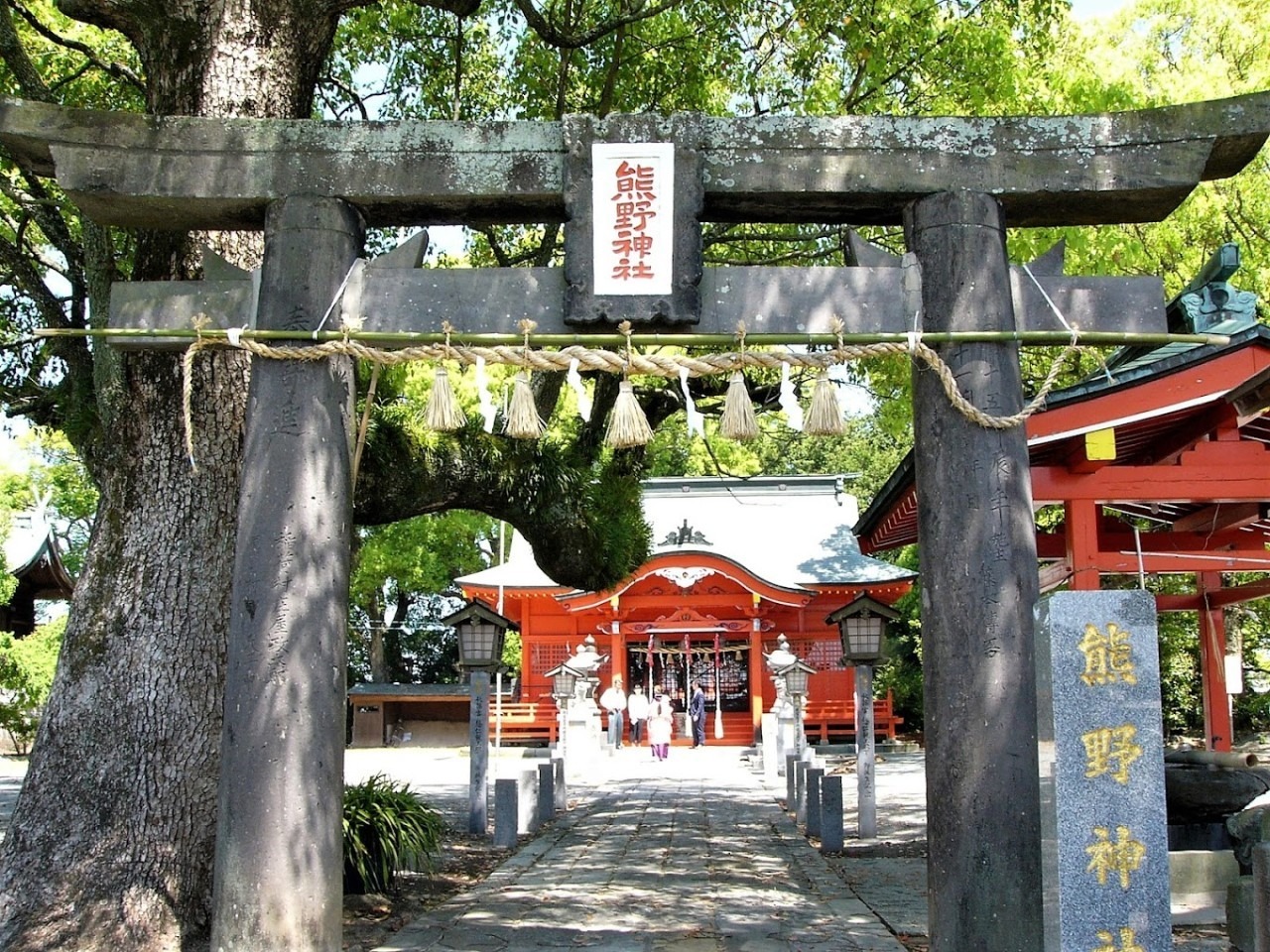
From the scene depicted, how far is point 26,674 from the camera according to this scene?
20.8m

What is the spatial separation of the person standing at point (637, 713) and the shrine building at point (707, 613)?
1109 millimetres

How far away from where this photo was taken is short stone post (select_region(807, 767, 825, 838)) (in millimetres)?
11125

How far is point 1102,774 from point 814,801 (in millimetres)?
7354

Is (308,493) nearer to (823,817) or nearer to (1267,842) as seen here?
(1267,842)

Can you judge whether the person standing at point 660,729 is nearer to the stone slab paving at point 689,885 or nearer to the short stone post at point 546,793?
the stone slab paving at point 689,885

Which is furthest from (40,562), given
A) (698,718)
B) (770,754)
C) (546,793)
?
(698,718)

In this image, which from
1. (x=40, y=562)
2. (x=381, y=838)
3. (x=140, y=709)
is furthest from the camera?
(x=40, y=562)

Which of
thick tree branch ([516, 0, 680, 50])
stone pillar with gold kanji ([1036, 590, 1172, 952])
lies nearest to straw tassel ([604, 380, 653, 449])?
stone pillar with gold kanji ([1036, 590, 1172, 952])

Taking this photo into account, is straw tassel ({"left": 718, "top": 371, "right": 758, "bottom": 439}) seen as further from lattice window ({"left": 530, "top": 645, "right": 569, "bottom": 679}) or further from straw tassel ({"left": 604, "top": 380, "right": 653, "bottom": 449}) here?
lattice window ({"left": 530, "top": 645, "right": 569, "bottom": 679})

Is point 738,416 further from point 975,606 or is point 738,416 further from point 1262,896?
point 1262,896

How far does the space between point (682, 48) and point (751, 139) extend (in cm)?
660

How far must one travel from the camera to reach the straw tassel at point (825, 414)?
16.2ft

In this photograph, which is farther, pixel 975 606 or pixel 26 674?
pixel 26 674

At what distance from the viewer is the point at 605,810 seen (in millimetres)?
13875
